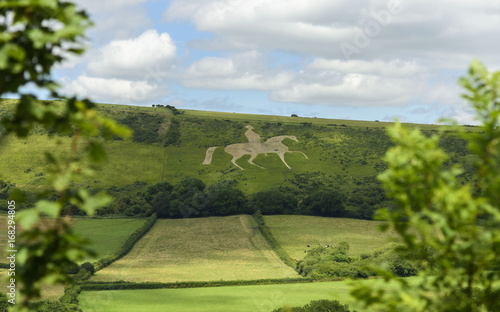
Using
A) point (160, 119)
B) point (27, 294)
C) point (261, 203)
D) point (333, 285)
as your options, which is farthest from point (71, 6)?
point (160, 119)

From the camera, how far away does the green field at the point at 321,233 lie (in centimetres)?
7538

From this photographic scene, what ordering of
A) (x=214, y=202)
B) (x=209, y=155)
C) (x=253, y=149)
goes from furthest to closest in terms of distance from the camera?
(x=253, y=149) → (x=209, y=155) → (x=214, y=202)

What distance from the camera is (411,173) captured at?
571 cm

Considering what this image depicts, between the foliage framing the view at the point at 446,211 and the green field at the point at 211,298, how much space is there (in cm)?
4344

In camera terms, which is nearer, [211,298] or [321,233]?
[211,298]

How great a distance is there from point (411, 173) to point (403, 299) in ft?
4.76

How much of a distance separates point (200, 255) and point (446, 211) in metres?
68.7

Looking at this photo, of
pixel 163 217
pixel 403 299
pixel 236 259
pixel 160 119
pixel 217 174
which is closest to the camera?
pixel 403 299

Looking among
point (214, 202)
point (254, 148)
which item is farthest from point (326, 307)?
point (254, 148)

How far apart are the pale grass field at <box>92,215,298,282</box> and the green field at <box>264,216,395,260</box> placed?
142 inches

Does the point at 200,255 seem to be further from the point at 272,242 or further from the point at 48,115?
the point at 48,115

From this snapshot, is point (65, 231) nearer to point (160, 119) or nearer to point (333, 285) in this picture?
→ point (333, 285)

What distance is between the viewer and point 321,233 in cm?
8212

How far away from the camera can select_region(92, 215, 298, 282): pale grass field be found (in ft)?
206
